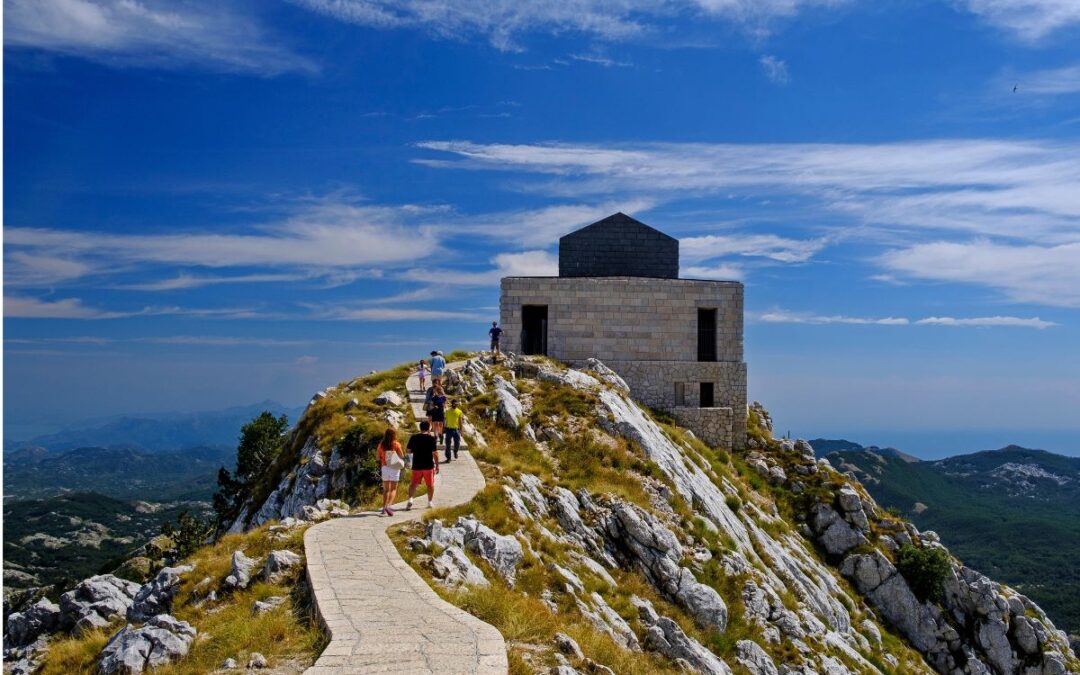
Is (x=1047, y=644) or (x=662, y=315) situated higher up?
(x=662, y=315)

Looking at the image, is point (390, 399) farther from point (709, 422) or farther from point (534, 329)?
point (709, 422)

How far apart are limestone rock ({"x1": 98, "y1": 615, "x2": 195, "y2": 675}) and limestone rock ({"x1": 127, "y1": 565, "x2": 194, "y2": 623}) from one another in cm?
206

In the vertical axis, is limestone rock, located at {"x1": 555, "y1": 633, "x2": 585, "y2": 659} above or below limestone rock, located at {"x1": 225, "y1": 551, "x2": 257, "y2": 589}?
below

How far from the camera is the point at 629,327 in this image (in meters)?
38.2

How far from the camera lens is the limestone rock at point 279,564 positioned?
45.4 ft

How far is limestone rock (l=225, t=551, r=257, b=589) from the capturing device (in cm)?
1396

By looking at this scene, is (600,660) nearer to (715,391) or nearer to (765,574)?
(765,574)

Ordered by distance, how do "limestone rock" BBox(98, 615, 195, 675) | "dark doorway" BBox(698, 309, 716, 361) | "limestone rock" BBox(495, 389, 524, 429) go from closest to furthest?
"limestone rock" BBox(98, 615, 195, 675)
"limestone rock" BBox(495, 389, 524, 429)
"dark doorway" BBox(698, 309, 716, 361)

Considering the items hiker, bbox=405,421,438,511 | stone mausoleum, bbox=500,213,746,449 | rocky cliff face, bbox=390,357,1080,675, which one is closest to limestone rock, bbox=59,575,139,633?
hiker, bbox=405,421,438,511

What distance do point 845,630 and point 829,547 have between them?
6395 millimetres

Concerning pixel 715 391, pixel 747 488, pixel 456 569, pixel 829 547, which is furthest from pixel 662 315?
pixel 456 569

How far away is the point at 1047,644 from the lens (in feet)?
104

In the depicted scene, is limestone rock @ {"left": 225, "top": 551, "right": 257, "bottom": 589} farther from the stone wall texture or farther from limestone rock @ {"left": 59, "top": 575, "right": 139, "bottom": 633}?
the stone wall texture

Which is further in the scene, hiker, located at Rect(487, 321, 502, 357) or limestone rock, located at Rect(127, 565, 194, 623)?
hiker, located at Rect(487, 321, 502, 357)
